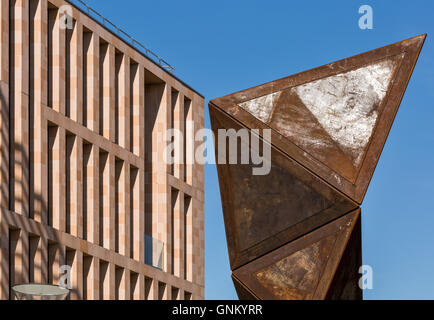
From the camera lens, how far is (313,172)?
16.8 meters

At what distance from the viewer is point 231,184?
1738cm

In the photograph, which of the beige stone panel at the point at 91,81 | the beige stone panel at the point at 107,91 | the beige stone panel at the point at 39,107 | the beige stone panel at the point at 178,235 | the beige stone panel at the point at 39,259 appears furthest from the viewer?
the beige stone panel at the point at 178,235

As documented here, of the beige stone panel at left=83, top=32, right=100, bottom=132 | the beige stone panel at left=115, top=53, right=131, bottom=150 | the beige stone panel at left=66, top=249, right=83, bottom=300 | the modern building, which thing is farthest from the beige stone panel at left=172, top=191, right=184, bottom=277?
the beige stone panel at left=66, top=249, right=83, bottom=300

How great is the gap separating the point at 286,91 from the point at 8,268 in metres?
19.4

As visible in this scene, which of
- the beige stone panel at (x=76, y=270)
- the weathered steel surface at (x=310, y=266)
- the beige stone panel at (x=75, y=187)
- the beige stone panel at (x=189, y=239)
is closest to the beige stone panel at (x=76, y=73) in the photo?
the beige stone panel at (x=75, y=187)

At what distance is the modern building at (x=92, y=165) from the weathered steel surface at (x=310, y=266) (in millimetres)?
18404

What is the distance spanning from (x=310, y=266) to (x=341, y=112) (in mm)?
2721

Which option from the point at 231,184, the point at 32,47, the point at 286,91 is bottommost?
the point at 231,184

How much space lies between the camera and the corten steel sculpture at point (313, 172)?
1667 cm

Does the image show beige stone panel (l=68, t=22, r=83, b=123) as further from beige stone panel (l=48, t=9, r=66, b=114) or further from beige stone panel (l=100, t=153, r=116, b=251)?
beige stone panel (l=100, t=153, r=116, b=251)

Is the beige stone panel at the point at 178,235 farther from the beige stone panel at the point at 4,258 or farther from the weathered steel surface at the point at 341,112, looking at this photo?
the weathered steel surface at the point at 341,112

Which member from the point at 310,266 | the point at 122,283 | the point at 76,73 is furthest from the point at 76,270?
the point at 310,266
